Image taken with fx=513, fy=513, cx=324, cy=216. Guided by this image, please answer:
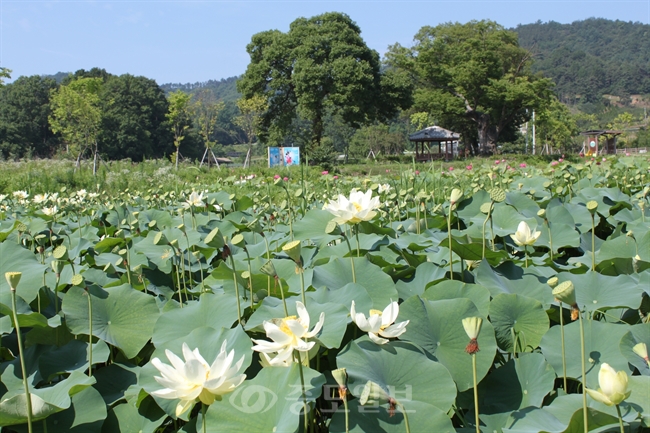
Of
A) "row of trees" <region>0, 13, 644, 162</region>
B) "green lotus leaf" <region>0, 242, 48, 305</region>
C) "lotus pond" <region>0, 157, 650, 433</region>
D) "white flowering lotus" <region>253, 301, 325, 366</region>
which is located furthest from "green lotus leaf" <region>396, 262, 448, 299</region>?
"row of trees" <region>0, 13, 644, 162</region>

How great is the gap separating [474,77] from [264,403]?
2638 cm

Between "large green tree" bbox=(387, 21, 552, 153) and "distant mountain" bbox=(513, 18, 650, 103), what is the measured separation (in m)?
46.0

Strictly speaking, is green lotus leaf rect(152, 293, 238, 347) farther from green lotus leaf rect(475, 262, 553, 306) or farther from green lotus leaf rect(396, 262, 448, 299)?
green lotus leaf rect(475, 262, 553, 306)

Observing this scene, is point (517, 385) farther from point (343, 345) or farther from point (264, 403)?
point (264, 403)

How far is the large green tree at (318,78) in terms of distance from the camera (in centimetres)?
2148

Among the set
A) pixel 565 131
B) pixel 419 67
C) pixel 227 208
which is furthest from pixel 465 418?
pixel 565 131

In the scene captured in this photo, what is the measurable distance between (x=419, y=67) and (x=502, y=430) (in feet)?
91.4

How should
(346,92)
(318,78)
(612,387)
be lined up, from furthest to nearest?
(318,78) < (346,92) < (612,387)

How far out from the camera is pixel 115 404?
0.75 metres

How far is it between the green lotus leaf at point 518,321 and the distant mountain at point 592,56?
76866 mm

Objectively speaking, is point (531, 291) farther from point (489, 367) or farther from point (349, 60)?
point (349, 60)

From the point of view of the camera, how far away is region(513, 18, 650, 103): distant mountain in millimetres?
97500

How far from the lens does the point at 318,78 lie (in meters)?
21.3

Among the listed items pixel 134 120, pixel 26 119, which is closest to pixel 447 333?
Result: pixel 134 120
